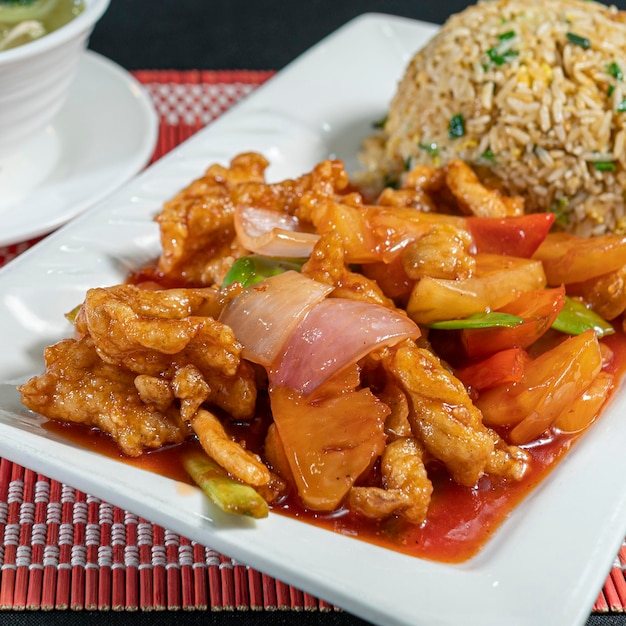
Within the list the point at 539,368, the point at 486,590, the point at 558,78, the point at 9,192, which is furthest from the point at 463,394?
the point at 9,192

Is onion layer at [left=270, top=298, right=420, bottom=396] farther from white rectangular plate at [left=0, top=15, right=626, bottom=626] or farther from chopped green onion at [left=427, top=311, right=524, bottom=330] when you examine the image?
white rectangular plate at [left=0, top=15, right=626, bottom=626]

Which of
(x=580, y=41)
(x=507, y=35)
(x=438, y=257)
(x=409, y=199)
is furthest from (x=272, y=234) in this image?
(x=580, y=41)

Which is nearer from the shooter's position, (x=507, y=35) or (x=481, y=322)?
(x=481, y=322)

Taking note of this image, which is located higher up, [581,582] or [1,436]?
[581,582]

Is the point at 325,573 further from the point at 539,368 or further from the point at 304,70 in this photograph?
the point at 304,70

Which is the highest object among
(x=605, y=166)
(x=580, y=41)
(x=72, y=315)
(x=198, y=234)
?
(x=580, y=41)

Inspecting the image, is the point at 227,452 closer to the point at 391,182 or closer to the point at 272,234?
the point at 272,234
